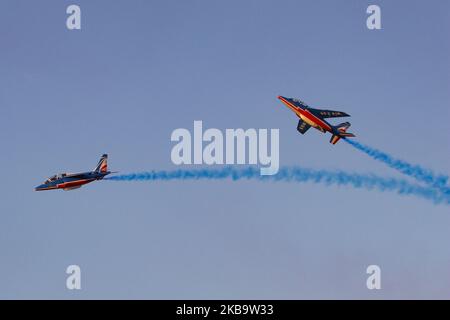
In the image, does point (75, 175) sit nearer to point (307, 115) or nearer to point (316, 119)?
point (307, 115)

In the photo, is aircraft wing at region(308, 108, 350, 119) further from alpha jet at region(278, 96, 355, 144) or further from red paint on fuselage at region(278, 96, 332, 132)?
red paint on fuselage at region(278, 96, 332, 132)

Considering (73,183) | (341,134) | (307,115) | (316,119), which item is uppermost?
(307,115)

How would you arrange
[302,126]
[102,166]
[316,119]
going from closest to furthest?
[102,166]
[316,119]
[302,126]

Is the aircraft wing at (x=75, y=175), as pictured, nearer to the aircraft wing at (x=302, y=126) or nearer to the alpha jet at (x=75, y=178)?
the alpha jet at (x=75, y=178)

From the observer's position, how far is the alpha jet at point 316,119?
375ft

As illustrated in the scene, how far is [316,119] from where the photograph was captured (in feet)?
387

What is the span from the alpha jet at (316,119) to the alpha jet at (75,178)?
3074 centimetres

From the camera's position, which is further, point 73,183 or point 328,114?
point 328,114

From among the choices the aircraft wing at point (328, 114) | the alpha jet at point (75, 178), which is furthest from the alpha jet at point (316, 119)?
the alpha jet at point (75, 178)

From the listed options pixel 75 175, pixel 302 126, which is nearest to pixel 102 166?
pixel 75 175

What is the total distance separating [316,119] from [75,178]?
37.5 meters
